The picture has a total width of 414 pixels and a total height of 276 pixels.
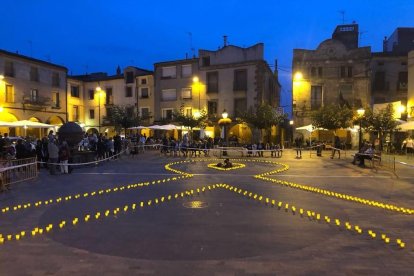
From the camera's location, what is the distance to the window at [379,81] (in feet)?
127

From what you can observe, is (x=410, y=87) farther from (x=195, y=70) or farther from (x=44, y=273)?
(x=44, y=273)

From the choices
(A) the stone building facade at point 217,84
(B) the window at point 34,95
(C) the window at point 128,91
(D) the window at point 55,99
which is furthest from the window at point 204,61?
(B) the window at point 34,95

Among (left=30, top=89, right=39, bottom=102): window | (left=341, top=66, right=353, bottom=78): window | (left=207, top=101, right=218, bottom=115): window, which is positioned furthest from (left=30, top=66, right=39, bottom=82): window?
(left=341, top=66, right=353, bottom=78): window

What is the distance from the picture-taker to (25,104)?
38.1 metres

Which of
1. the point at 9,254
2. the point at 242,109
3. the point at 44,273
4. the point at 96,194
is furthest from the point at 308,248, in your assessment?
the point at 242,109

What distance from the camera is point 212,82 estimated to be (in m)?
41.2

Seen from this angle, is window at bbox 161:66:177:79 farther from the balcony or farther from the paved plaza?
the paved plaza

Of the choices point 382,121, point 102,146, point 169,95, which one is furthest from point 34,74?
point 382,121

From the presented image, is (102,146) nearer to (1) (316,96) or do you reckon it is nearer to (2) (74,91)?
(1) (316,96)

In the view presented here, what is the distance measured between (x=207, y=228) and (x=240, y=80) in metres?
34.2

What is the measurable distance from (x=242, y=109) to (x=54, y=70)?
Answer: 70.9 ft

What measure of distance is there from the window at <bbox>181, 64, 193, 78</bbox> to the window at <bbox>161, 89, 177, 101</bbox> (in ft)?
7.06

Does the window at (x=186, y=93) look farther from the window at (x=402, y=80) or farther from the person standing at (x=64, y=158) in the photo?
the person standing at (x=64, y=158)

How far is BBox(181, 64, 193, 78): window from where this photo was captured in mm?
42469
